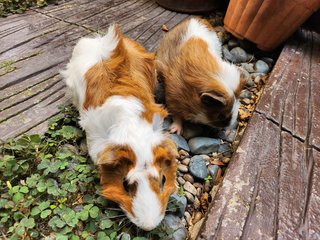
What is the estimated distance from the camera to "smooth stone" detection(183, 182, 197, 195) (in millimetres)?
1892

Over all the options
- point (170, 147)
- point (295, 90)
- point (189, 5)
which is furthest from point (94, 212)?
point (189, 5)

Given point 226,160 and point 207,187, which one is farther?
point 226,160

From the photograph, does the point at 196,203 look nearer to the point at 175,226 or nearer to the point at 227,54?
the point at 175,226

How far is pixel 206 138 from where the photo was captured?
7.30 feet

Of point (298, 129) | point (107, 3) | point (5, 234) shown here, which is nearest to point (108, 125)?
point (5, 234)

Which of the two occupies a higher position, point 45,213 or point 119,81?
point 119,81

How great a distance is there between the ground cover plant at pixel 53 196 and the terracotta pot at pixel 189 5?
231 cm

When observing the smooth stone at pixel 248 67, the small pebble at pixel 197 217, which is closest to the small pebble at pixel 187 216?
the small pebble at pixel 197 217

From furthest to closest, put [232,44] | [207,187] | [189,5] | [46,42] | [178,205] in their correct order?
[189,5] < [232,44] < [46,42] < [207,187] < [178,205]

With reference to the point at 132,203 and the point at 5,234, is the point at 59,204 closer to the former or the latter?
the point at 5,234

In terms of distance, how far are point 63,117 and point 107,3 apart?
193 centimetres

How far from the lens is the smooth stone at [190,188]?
1892 mm

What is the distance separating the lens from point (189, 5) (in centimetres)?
361

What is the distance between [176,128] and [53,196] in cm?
99
